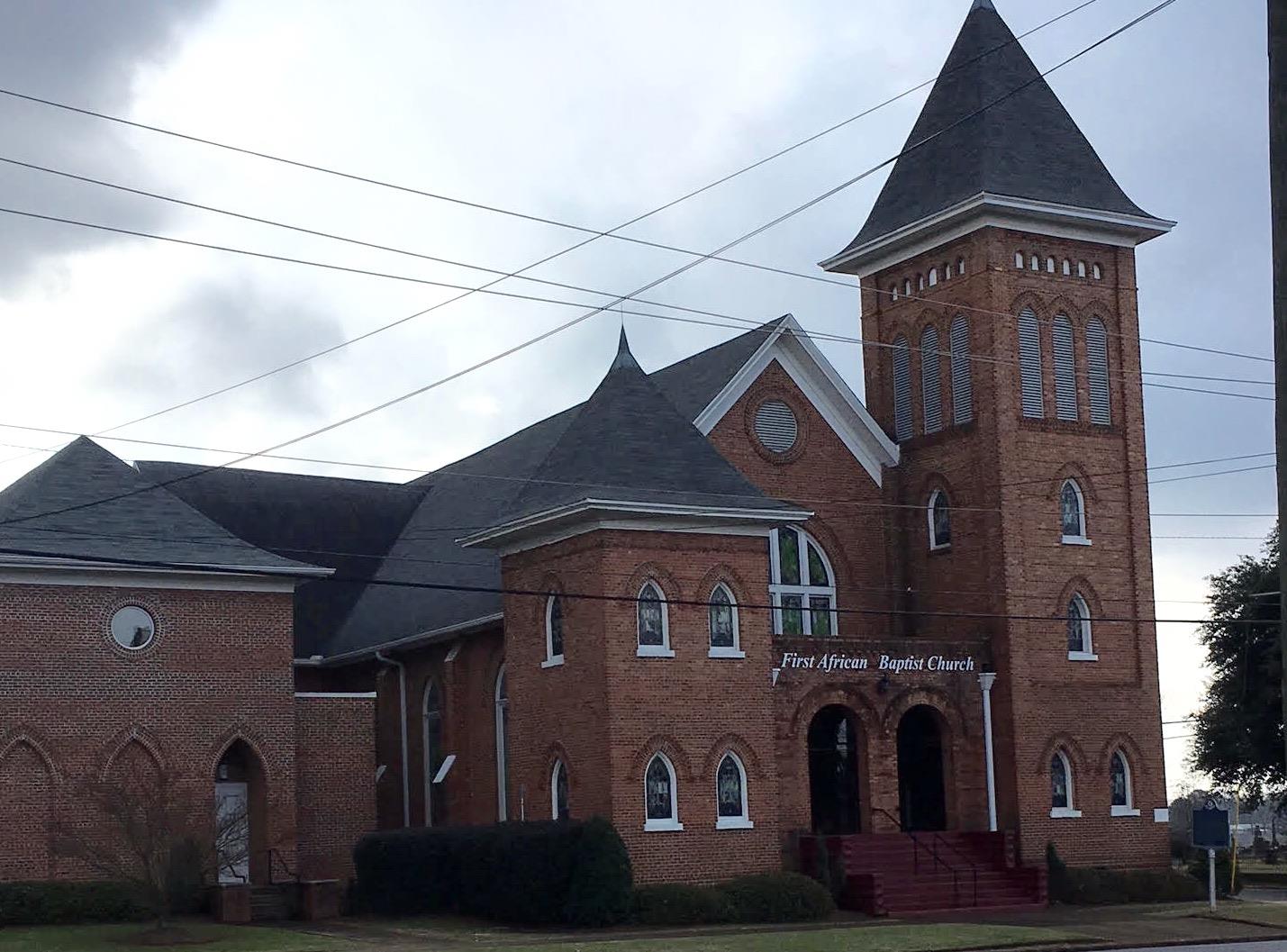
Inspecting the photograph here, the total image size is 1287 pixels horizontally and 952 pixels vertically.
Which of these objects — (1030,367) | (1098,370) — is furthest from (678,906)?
(1098,370)

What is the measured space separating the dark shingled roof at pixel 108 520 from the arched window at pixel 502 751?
16.1 feet

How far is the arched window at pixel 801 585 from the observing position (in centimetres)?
3938

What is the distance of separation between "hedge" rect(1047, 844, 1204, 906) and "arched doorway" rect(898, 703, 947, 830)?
2.44m

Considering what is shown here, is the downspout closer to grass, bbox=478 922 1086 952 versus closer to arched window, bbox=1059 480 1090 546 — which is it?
arched window, bbox=1059 480 1090 546

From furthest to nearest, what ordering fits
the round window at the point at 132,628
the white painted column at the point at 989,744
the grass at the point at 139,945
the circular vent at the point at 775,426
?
1. the circular vent at the point at 775,426
2. the white painted column at the point at 989,744
3. the round window at the point at 132,628
4. the grass at the point at 139,945

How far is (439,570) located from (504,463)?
3754 mm

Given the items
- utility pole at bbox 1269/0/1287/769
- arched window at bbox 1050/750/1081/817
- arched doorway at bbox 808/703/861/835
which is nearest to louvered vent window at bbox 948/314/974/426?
arched doorway at bbox 808/703/861/835

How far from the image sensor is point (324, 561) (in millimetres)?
47031

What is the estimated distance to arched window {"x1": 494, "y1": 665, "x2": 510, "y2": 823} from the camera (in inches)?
1544

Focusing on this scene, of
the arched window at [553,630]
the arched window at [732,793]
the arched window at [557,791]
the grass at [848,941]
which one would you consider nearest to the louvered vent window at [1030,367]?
the arched window at [732,793]

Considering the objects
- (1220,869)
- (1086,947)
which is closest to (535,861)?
(1086,947)

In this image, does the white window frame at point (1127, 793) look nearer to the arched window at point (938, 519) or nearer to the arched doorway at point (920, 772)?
the arched doorway at point (920, 772)

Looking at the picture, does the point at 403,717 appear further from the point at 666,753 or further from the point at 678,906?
the point at 678,906

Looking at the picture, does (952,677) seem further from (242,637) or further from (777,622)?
(242,637)
